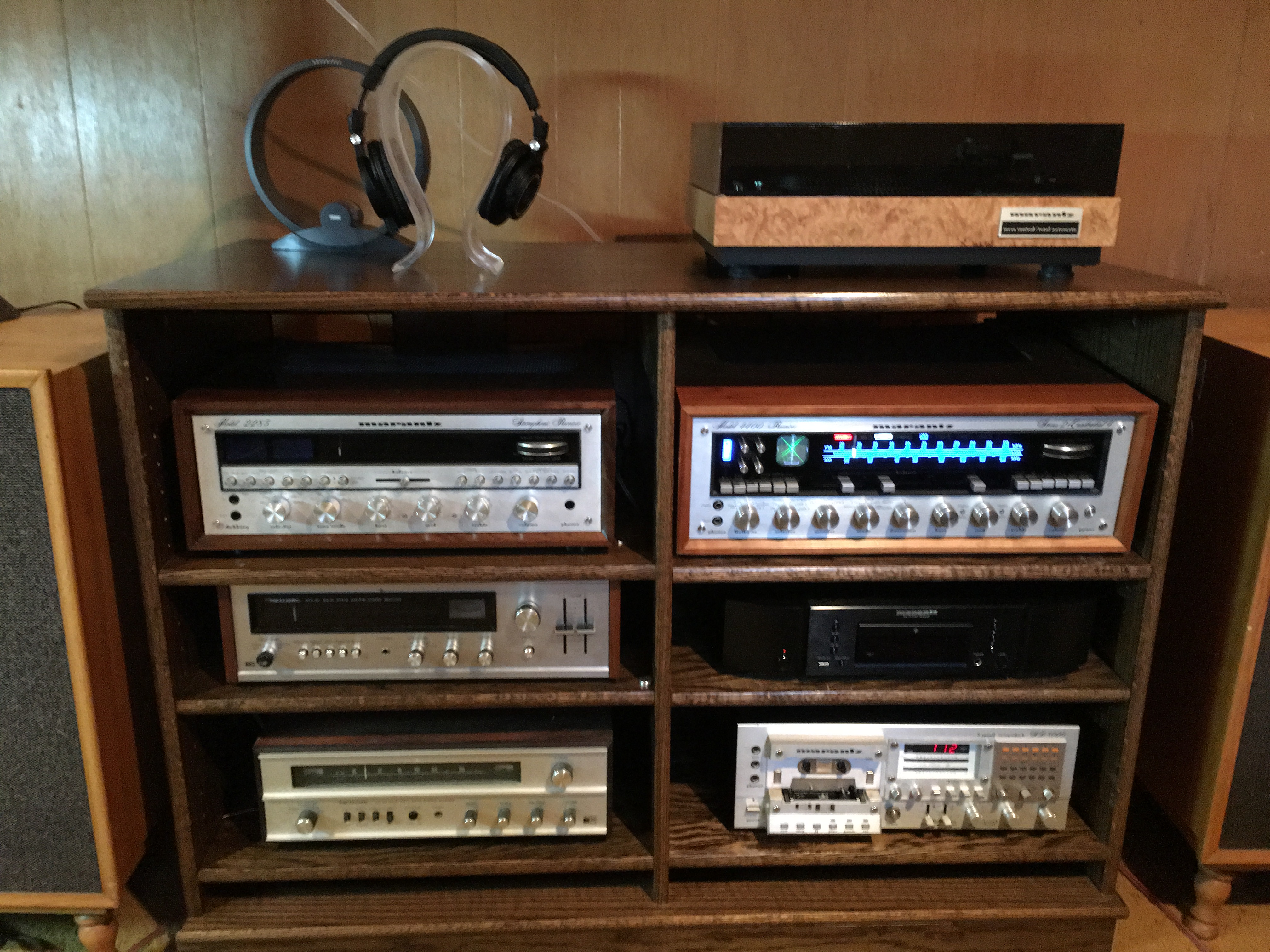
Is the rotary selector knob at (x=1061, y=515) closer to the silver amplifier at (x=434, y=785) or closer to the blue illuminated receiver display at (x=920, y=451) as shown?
the blue illuminated receiver display at (x=920, y=451)

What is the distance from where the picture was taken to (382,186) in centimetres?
112

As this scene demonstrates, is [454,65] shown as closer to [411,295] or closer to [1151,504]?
[411,295]

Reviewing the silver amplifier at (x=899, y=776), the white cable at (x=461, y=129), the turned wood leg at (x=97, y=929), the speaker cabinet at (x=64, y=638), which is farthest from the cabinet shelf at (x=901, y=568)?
the turned wood leg at (x=97, y=929)

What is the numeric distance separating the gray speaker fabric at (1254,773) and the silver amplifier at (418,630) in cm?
80

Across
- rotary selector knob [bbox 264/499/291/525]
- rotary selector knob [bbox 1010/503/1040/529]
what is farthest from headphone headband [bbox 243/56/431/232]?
rotary selector knob [bbox 1010/503/1040/529]

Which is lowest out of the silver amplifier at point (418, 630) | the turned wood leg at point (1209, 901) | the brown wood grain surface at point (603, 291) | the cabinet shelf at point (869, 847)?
the turned wood leg at point (1209, 901)

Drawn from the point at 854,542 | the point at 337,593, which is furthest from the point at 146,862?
the point at 854,542

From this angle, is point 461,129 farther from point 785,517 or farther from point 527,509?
point 785,517

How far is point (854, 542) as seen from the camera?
1.13 meters

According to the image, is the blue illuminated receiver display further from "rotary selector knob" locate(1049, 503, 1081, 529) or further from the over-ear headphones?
the over-ear headphones

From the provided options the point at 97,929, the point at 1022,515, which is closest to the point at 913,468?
the point at 1022,515

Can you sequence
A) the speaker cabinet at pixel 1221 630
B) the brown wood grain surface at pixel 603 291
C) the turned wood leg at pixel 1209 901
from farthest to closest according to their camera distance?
1. the turned wood leg at pixel 1209 901
2. the speaker cabinet at pixel 1221 630
3. the brown wood grain surface at pixel 603 291

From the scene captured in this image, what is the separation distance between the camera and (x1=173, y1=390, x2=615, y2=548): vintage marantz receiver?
1.07m

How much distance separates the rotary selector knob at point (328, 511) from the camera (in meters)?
1.09
